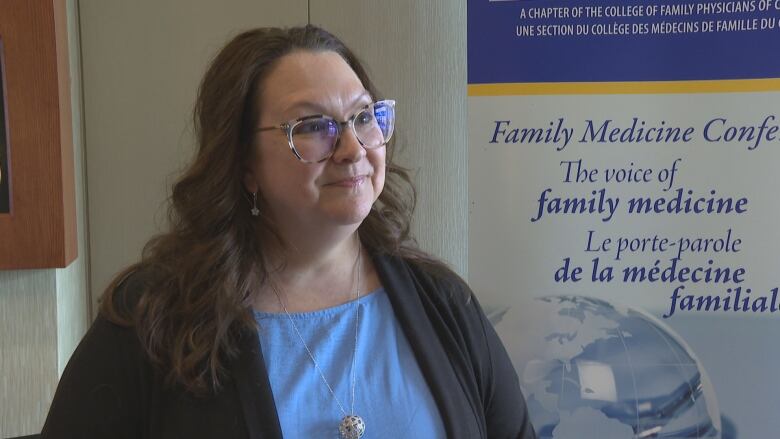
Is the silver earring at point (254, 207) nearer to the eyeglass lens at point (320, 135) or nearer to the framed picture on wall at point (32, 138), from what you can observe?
the eyeglass lens at point (320, 135)

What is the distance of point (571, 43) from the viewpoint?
194 cm

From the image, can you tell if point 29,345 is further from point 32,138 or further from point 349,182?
point 349,182

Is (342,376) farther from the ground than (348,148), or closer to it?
closer to it

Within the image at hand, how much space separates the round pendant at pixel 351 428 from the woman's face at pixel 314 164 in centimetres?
34

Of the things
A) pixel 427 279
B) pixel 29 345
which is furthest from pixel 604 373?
pixel 29 345

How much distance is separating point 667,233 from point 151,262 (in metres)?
1.31

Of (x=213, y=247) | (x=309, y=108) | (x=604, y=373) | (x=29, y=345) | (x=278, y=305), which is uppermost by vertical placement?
(x=309, y=108)

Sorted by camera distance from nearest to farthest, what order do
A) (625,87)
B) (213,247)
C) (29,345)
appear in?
1. (213,247)
2. (29,345)
3. (625,87)

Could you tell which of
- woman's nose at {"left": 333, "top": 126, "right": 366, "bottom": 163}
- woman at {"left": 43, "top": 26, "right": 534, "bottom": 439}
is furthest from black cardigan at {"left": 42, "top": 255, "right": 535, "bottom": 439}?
woman's nose at {"left": 333, "top": 126, "right": 366, "bottom": 163}

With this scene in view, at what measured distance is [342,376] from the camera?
130 cm

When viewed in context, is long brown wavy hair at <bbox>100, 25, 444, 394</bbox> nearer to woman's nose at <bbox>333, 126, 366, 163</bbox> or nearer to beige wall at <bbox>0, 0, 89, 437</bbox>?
woman's nose at <bbox>333, 126, 366, 163</bbox>

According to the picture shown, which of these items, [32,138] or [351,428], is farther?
[32,138]

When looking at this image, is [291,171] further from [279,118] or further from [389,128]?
[389,128]

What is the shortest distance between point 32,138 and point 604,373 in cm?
155
